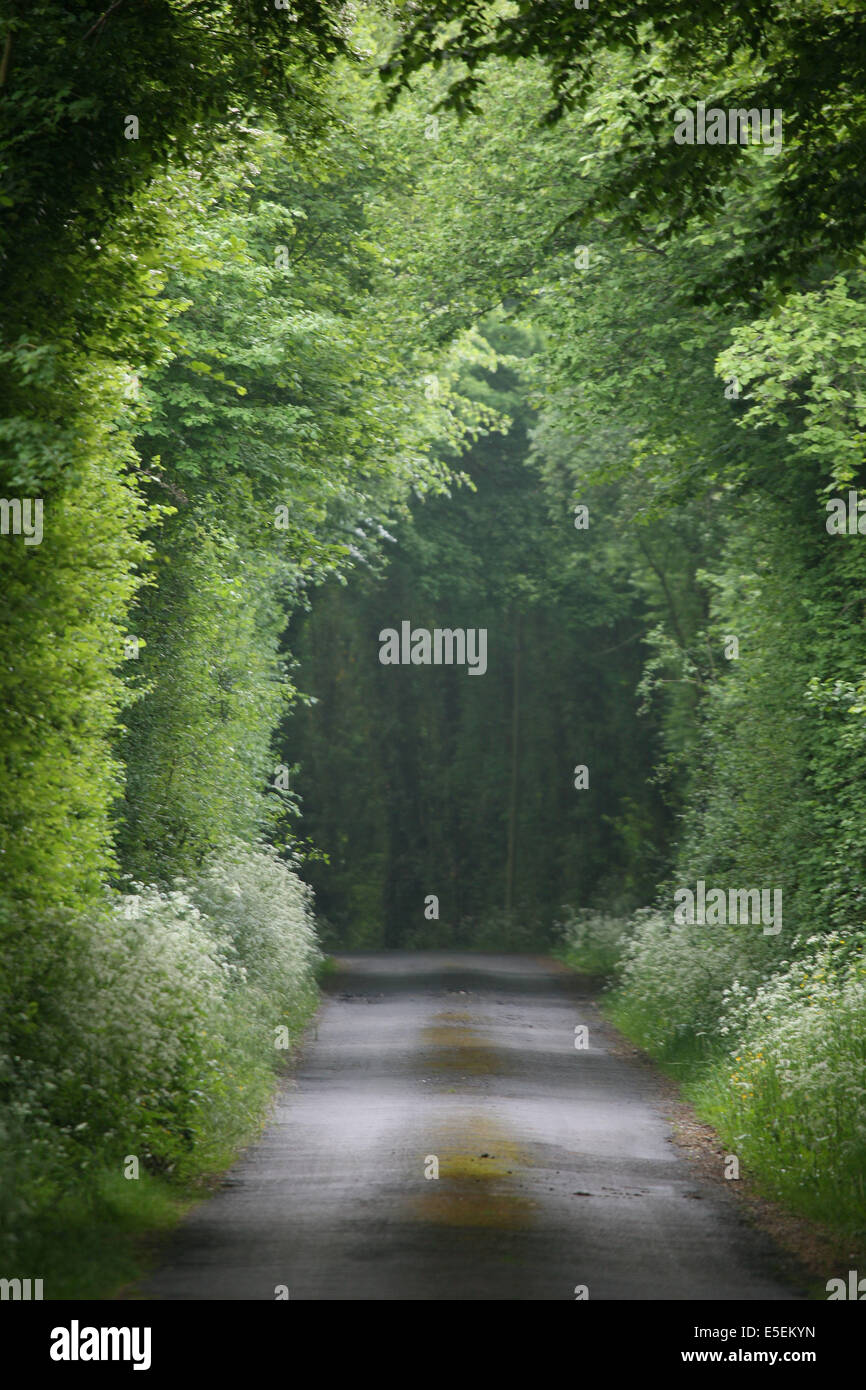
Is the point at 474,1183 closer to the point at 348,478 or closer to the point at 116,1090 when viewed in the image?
the point at 116,1090

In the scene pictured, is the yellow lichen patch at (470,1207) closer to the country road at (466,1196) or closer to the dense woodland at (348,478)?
the country road at (466,1196)

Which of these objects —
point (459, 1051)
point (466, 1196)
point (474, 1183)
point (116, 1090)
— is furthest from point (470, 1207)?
point (459, 1051)

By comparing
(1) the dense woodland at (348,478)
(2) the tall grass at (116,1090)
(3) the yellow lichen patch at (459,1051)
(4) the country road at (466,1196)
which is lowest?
(3) the yellow lichen patch at (459,1051)

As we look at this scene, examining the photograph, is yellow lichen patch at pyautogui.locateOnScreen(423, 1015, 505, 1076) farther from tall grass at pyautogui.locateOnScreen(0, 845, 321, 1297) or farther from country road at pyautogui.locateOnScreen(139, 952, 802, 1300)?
tall grass at pyautogui.locateOnScreen(0, 845, 321, 1297)

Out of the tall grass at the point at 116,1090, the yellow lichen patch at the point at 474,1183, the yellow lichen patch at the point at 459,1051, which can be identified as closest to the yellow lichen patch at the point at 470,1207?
the yellow lichen patch at the point at 474,1183

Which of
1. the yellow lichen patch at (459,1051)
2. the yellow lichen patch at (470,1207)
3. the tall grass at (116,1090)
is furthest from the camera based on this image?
the yellow lichen patch at (459,1051)

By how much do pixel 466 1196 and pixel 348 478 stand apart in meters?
16.1

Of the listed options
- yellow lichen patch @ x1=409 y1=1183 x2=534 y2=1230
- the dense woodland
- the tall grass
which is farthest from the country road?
the dense woodland

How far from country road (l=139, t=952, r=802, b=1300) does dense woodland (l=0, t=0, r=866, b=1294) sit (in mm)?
608

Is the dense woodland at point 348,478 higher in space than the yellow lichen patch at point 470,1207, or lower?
higher

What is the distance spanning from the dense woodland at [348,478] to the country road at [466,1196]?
0.61m

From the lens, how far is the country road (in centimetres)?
902

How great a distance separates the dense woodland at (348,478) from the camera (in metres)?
11.1

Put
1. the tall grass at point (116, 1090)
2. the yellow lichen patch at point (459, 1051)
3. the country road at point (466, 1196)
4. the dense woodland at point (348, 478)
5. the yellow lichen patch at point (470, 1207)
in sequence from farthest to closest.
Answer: the yellow lichen patch at point (459, 1051) → the dense woodland at point (348, 478) → the yellow lichen patch at point (470, 1207) → the tall grass at point (116, 1090) → the country road at point (466, 1196)
